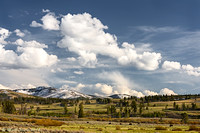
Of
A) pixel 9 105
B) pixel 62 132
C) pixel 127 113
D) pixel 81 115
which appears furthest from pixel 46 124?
pixel 9 105

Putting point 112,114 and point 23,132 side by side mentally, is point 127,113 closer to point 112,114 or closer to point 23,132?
point 112,114

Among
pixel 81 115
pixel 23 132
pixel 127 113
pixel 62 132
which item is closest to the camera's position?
pixel 23 132

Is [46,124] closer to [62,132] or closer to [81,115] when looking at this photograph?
[62,132]

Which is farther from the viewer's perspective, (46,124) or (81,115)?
(81,115)

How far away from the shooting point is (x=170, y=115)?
6919 inches

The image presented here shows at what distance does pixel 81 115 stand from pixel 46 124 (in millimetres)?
104099

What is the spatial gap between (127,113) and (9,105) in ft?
320

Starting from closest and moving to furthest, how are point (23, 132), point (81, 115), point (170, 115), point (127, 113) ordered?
1. point (23, 132)
2. point (81, 115)
3. point (127, 113)
4. point (170, 115)

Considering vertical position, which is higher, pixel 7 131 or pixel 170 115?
pixel 7 131

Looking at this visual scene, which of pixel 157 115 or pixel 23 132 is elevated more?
pixel 23 132

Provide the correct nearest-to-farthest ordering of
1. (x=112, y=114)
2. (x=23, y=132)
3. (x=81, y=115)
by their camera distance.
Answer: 1. (x=23, y=132)
2. (x=81, y=115)
3. (x=112, y=114)

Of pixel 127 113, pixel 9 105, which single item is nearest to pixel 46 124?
pixel 127 113

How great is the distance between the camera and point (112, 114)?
191m

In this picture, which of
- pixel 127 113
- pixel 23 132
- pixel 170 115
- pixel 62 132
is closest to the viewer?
pixel 23 132
